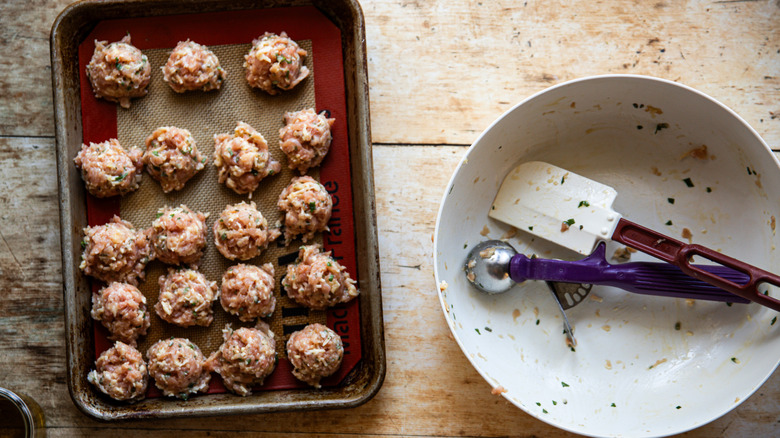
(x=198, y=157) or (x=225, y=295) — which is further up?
(x=198, y=157)

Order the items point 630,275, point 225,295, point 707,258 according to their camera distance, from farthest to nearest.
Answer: point 225,295, point 630,275, point 707,258

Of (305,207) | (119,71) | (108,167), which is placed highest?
(119,71)

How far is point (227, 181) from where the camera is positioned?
1.59 meters

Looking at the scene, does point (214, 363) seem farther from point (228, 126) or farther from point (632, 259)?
point (632, 259)

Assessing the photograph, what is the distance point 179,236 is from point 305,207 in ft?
1.08

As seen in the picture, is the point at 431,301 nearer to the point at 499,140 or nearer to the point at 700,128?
the point at 499,140

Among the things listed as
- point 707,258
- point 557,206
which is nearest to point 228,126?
point 557,206

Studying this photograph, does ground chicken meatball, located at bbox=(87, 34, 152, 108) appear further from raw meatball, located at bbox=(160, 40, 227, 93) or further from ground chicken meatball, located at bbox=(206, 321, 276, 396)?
ground chicken meatball, located at bbox=(206, 321, 276, 396)

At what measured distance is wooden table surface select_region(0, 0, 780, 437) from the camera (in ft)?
5.44

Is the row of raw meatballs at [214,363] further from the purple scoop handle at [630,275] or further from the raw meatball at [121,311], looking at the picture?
the purple scoop handle at [630,275]

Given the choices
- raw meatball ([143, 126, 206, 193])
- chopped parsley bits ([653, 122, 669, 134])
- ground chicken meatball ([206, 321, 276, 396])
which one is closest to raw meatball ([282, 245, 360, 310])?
ground chicken meatball ([206, 321, 276, 396])

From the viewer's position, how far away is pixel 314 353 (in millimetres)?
1511

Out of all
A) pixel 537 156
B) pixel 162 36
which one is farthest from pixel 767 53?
pixel 162 36

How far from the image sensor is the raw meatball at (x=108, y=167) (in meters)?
1.53
